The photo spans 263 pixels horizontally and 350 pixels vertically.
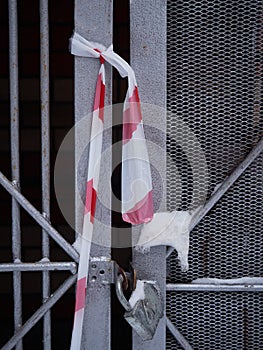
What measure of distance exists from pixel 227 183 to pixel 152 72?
527mm

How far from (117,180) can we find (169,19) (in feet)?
4.67

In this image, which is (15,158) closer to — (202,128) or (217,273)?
(202,128)

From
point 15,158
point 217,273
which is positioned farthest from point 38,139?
point 217,273

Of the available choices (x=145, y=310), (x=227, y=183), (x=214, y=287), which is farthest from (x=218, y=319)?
(x=227, y=183)

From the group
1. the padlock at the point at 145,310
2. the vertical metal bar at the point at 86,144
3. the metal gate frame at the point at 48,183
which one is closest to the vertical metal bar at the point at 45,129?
the metal gate frame at the point at 48,183

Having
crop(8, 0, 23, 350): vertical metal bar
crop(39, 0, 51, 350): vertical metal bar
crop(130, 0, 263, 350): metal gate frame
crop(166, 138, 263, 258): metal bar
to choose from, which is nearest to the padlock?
crop(130, 0, 263, 350): metal gate frame

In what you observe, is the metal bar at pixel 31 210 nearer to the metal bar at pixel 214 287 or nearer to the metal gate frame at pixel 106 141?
the metal gate frame at pixel 106 141

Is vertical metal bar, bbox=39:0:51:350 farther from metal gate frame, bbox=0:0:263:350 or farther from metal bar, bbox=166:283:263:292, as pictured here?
metal bar, bbox=166:283:263:292

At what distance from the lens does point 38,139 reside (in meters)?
2.99

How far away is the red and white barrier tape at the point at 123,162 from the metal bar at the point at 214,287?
329 millimetres

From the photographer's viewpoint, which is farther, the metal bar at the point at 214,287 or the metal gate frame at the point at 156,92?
the metal bar at the point at 214,287

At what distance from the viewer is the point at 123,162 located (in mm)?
1626

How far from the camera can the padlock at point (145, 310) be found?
1.56 meters

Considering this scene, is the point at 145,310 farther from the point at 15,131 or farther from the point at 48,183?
the point at 15,131
